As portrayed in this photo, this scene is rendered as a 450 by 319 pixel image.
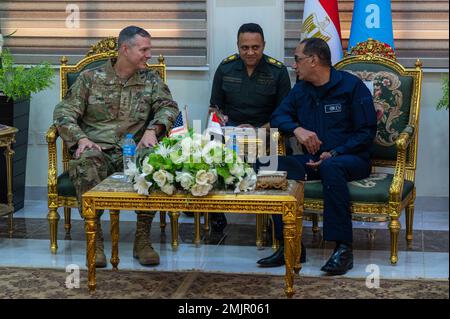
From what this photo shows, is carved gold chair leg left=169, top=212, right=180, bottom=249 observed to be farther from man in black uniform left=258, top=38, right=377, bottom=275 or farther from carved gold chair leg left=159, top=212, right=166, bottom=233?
man in black uniform left=258, top=38, right=377, bottom=275

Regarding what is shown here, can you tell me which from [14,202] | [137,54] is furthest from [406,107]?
[14,202]

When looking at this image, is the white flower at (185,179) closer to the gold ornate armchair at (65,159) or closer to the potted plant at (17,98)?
the gold ornate armchair at (65,159)

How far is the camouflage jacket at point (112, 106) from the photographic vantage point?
18.7ft

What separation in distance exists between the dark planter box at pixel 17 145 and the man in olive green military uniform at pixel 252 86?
1466 mm

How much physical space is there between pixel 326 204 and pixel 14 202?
104 inches

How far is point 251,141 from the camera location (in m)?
5.72

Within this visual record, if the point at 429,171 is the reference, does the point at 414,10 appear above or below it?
above

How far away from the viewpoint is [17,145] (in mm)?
6664

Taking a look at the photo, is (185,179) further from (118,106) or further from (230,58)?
(230,58)

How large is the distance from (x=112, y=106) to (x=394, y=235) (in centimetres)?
196

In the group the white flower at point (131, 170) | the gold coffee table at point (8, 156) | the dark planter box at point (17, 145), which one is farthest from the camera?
the dark planter box at point (17, 145)

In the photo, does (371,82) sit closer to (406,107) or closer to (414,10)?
(406,107)

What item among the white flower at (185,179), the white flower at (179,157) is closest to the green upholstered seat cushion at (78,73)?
the white flower at (179,157)
